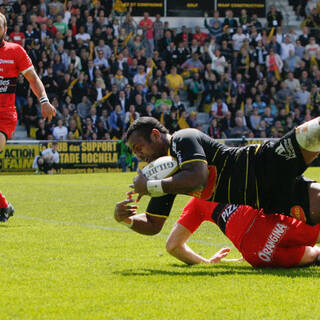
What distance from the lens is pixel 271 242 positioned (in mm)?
5531

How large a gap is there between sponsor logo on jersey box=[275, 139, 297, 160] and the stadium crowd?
1795cm

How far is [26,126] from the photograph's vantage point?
2377 centimetres

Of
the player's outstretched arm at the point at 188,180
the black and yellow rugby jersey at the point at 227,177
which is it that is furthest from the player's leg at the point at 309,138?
the player's outstretched arm at the point at 188,180

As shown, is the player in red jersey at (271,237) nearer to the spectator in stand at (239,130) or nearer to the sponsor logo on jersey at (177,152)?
the sponsor logo on jersey at (177,152)

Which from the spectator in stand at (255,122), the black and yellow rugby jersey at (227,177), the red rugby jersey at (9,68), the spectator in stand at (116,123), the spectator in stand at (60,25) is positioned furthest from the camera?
the spectator in stand at (255,122)

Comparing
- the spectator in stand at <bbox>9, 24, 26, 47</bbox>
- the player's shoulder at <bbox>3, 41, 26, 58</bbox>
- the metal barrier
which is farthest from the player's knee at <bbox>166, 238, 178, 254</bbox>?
the spectator in stand at <bbox>9, 24, 26, 47</bbox>

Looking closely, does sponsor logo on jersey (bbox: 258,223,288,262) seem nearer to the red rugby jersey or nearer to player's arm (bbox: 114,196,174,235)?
player's arm (bbox: 114,196,174,235)

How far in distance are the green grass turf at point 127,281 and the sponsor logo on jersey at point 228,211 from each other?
39cm

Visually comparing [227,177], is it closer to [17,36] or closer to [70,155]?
[70,155]

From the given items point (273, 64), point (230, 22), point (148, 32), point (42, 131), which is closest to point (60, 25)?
point (148, 32)

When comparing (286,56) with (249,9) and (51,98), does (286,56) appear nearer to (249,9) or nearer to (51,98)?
(249,9)

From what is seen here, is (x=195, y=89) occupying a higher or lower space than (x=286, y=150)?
lower

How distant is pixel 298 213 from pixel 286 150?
1.57 feet

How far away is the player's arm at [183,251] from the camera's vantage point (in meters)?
6.04
